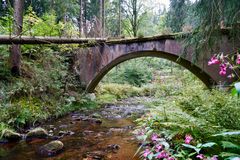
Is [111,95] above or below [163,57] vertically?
below

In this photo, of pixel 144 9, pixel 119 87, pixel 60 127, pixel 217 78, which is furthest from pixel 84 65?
pixel 144 9

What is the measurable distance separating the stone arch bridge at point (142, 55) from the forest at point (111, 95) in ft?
0.12

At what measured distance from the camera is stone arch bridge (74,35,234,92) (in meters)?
8.23

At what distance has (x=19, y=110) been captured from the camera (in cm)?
642

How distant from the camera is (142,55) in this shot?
10.7m

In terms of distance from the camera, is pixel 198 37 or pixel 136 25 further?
pixel 136 25

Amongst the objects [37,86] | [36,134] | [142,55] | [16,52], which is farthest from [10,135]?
[142,55]

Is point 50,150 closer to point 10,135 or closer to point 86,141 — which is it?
point 86,141

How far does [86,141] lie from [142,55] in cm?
594

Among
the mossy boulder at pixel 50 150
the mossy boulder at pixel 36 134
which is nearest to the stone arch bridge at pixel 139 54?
the mossy boulder at pixel 36 134

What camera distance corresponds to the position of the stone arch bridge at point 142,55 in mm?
8234

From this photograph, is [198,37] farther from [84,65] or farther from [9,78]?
[84,65]

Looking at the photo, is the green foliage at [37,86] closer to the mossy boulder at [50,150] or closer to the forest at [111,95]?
the forest at [111,95]

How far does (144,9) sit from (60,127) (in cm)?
1836
